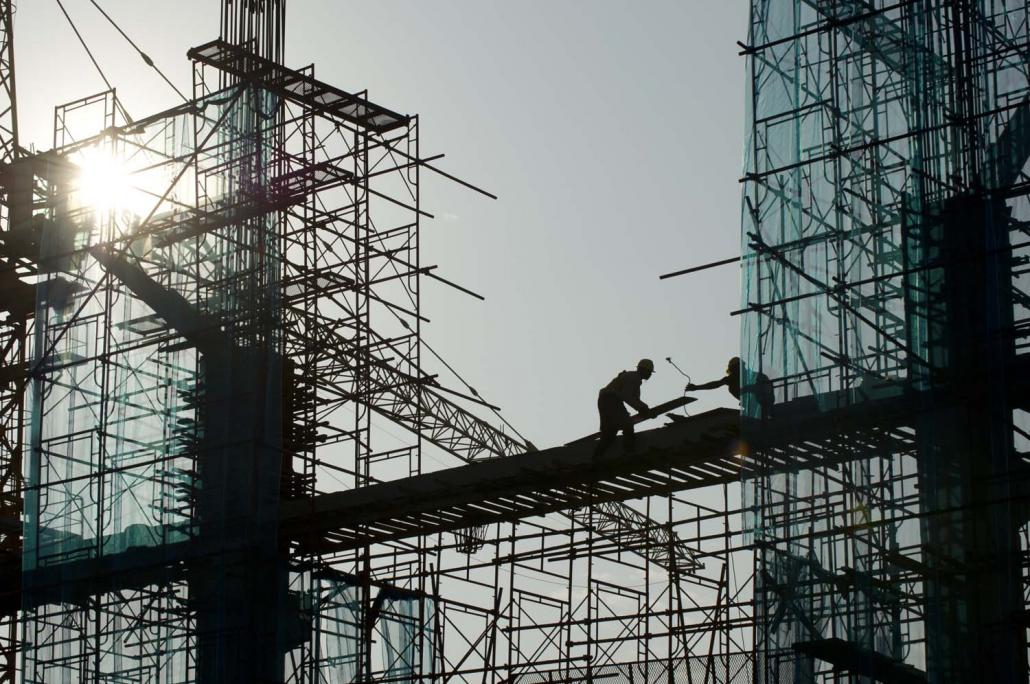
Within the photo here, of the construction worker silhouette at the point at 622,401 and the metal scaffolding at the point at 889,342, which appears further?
the construction worker silhouette at the point at 622,401

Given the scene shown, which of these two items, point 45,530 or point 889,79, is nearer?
point 889,79

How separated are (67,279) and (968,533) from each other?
19.1m

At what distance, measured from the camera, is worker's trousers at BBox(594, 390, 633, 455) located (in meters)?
33.7

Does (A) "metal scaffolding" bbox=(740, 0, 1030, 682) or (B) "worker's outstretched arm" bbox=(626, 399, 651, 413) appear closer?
(A) "metal scaffolding" bbox=(740, 0, 1030, 682)

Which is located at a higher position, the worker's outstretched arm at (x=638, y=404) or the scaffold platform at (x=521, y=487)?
the worker's outstretched arm at (x=638, y=404)

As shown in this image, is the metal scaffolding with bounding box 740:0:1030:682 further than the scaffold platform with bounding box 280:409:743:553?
No

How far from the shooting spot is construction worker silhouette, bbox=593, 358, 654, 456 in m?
33.6

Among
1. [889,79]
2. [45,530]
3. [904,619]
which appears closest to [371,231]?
[45,530]

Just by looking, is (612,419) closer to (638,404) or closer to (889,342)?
(638,404)

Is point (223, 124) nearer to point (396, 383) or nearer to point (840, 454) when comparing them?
point (396, 383)

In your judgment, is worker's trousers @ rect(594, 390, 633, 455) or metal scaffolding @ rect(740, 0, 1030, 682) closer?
metal scaffolding @ rect(740, 0, 1030, 682)

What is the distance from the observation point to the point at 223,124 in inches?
1592

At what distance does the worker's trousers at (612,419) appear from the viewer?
3369 cm

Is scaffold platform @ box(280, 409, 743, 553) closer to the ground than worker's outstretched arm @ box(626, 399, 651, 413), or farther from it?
closer to the ground
